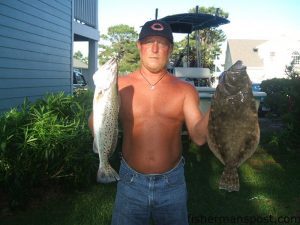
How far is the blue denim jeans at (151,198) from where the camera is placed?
330 cm

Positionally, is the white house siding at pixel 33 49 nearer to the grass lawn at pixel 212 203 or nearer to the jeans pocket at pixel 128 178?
the grass lawn at pixel 212 203

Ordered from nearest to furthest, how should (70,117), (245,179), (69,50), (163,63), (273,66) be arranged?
(163,63) < (70,117) < (245,179) < (69,50) < (273,66)

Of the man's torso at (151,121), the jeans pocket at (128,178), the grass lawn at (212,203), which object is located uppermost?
the man's torso at (151,121)

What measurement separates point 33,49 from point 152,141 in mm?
7988

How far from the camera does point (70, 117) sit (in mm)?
7625

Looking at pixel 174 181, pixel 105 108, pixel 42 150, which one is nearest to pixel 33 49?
pixel 42 150

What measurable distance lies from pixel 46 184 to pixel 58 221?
1.23 meters

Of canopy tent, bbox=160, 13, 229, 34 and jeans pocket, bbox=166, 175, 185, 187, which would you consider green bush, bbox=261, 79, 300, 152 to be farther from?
jeans pocket, bbox=166, 175, 185, 187

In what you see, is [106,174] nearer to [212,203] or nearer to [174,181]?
[174,181]

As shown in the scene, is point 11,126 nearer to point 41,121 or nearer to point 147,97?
point 41,121

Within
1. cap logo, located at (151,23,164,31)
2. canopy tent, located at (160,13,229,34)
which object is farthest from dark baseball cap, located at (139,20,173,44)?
canopy tent, located at (160,13,229,34)

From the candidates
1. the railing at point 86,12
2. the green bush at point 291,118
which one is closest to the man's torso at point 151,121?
the green bush at point 291,118

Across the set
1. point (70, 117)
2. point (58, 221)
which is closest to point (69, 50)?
point (70, 117)

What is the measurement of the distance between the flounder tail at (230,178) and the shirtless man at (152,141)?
2.24 feet
